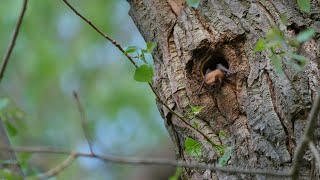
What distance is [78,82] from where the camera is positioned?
5445 mm

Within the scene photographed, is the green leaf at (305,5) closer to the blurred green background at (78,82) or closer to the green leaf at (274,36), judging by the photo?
the green leaf at (274,36)

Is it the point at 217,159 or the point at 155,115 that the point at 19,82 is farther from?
the point at 217,159

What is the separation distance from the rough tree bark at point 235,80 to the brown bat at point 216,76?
0.02 m

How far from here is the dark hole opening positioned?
168cm

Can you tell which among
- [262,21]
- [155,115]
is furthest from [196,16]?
[155,115]

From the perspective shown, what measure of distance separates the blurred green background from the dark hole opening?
119 inches

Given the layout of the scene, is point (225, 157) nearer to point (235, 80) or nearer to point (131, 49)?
point (235, 80)

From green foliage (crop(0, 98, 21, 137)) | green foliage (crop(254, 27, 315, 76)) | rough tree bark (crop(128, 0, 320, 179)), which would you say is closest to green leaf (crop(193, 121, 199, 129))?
rough tree bark (crop(128, 0, 320, 179))

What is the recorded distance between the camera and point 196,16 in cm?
170

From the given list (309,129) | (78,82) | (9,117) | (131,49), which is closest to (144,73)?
A: (131,49)

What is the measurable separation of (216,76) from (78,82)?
3888mm

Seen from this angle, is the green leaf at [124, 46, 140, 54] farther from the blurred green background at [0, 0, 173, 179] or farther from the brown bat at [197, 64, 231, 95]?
the blurred green background at [0, 0, 173, 179]

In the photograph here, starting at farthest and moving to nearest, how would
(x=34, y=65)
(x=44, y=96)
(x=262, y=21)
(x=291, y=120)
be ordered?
1. (x=44, y=96)
2. (x=34, y=65)
3. (x=262, y=21)
4. (x=291, y=120)

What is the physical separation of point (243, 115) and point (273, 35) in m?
0.38
